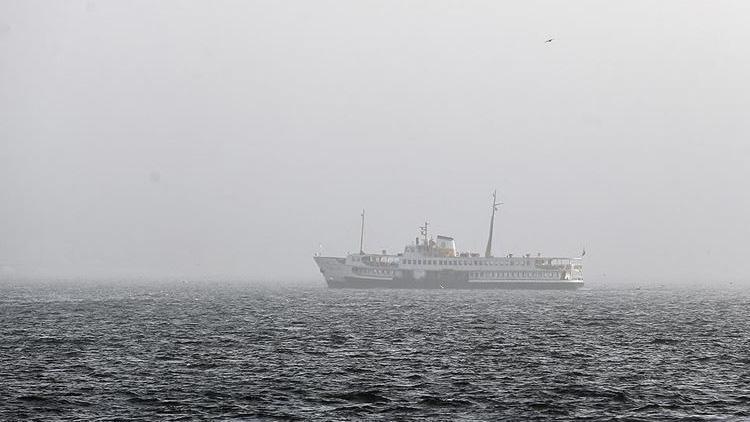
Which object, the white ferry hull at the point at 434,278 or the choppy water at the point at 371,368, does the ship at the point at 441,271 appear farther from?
the choppy water at the point at 371,368

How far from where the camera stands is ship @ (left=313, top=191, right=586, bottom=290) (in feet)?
A: 549

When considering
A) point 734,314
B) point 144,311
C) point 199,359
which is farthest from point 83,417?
point 734,314

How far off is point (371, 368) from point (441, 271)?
120329 mm

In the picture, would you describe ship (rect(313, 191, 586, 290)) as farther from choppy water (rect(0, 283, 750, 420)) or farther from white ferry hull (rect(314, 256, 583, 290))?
choppy water (rect(0, 283, 750, 420))

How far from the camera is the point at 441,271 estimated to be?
16700cm

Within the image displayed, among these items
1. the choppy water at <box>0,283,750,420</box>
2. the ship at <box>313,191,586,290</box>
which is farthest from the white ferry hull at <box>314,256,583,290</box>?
the choppy water at <box>0,283,750,420</box>

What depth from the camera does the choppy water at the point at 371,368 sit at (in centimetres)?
3544

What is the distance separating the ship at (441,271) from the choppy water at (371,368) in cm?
7969

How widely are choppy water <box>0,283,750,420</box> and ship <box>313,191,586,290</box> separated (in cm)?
7969

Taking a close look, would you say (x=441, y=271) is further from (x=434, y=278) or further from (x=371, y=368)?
(x=371, y=368)

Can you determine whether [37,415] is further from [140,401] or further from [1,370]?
[1,370]

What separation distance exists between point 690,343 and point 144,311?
206ft

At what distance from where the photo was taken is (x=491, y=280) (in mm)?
168000

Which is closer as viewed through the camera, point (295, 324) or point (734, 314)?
point (295, 324)
